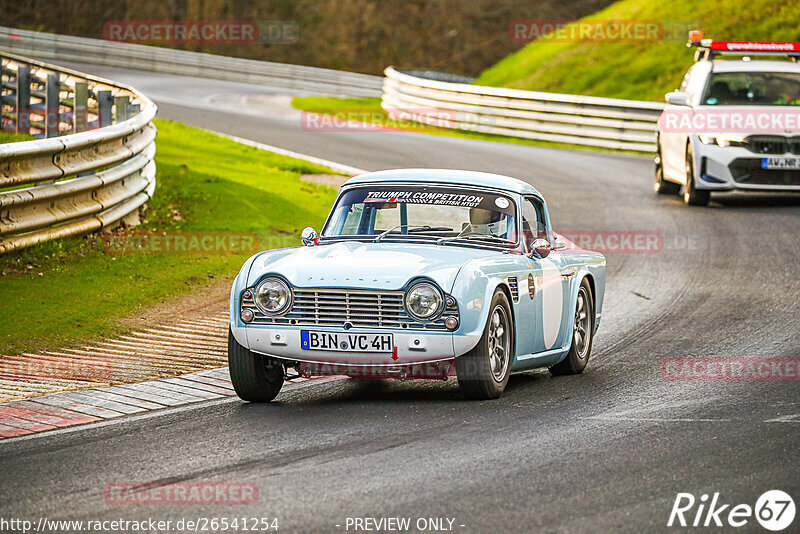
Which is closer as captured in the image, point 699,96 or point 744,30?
point 699,96

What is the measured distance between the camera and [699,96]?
744 inches

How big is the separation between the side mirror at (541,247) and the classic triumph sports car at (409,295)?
12 millimetres

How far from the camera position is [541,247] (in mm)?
8875

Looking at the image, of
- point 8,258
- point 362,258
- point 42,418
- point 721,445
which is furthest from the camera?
point 8,258

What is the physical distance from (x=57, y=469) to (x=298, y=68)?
35967mm

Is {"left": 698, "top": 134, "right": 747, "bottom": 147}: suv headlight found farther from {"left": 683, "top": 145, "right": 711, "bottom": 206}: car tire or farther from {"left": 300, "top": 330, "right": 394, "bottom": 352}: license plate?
{"left": 300, "top": 330, "right": 394, "bottom": 352}: license plate

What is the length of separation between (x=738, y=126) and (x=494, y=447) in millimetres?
12685

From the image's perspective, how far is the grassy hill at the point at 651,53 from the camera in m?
32.1

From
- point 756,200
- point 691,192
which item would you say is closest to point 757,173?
point 691,192

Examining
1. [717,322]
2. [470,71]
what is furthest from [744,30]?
[717,322]

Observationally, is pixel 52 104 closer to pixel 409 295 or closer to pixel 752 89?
pixel 752 89

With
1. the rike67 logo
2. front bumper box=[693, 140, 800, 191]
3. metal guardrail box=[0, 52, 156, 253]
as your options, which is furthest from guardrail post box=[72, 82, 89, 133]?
the rike67 logo

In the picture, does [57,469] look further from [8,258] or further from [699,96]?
[699,96]

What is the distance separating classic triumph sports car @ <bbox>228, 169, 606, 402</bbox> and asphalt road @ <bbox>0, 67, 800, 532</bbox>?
0.27 metres
